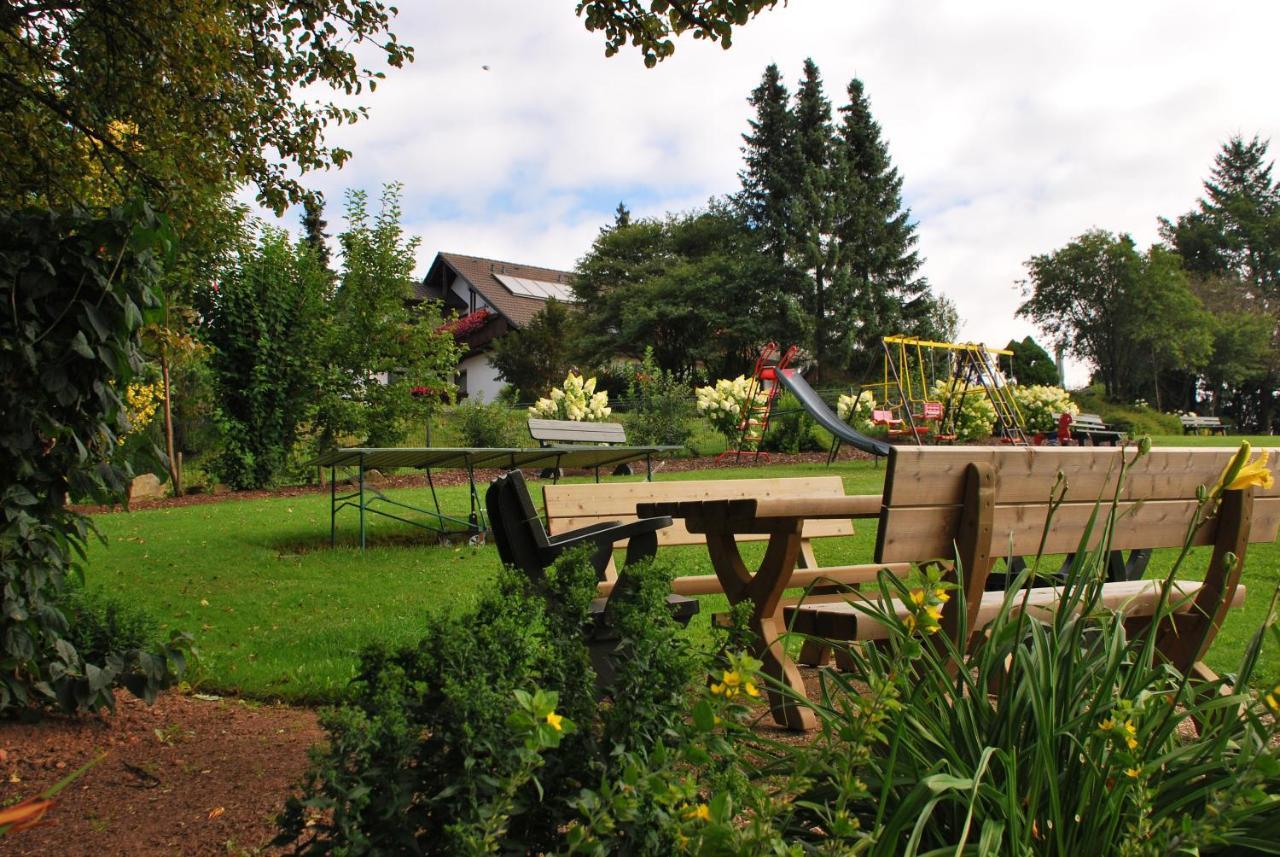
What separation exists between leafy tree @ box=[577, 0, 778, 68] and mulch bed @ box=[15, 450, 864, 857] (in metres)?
3.59

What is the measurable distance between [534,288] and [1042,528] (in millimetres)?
53069

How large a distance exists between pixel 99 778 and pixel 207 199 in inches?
195

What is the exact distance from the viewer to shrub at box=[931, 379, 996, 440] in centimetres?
1914

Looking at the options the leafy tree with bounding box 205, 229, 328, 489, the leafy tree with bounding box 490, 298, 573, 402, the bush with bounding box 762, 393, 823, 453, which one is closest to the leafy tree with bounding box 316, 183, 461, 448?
the leafy tree with bounding box 205, 229, 328, 489

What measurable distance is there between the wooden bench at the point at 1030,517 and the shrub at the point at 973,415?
16126 millimetres

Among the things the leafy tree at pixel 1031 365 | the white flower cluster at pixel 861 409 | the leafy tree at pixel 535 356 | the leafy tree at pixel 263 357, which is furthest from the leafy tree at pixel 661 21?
the leafy tree at pixel 535 356

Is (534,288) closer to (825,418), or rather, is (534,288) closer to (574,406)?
(574,406)

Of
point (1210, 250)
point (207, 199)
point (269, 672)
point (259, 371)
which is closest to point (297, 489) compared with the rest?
point (259, 371)

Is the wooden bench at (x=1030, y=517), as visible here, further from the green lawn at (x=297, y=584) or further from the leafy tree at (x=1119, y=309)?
the leafy tree at (x=1119, y=309)

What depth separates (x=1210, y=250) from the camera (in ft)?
195

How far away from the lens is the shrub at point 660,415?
1881cm

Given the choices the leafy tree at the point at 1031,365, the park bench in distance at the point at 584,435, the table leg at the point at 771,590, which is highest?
the leafy tree at the point at 1031,365

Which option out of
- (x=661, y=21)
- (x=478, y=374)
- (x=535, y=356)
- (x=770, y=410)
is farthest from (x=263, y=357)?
(x=478, y=374)

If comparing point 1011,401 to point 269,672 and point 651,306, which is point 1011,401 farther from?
point 651,306
